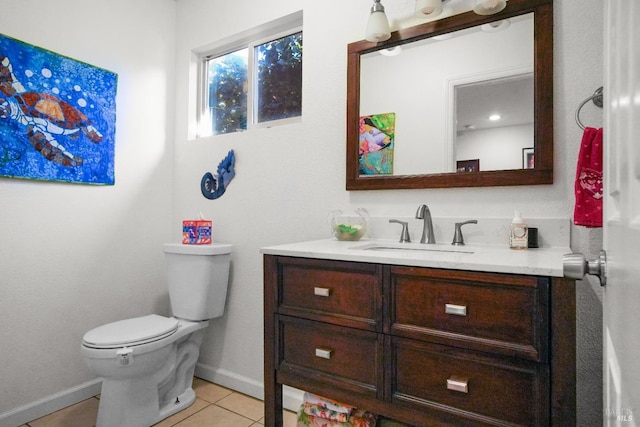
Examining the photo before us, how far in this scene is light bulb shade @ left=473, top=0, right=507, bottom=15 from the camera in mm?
1414

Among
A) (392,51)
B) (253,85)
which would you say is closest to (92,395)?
(253,85)

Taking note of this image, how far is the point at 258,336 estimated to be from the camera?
2135 mm

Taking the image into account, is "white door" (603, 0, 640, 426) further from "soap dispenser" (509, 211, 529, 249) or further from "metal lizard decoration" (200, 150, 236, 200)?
"metal lizard decoration" (200, 150, 236, 200)

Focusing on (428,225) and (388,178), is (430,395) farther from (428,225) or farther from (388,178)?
(388,178)

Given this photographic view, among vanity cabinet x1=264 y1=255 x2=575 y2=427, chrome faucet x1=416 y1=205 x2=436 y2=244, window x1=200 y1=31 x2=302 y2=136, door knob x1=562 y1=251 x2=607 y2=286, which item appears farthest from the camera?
window x1=200 y1=31 x2=302 y2=136

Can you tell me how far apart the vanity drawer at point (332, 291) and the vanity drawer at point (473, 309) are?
0.22ft

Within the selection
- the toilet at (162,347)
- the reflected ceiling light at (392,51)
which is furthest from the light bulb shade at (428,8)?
the toilet at (162,347)

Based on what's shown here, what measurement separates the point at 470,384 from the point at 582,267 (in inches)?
23.3

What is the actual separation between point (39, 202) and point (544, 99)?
241cm

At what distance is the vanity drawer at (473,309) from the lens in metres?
0.95

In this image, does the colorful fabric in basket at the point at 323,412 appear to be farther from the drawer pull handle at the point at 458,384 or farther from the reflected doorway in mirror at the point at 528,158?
the reflected doorway in mirror at the point at 528,158

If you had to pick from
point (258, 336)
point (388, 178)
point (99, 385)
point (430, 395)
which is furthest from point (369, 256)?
point (99, 385)

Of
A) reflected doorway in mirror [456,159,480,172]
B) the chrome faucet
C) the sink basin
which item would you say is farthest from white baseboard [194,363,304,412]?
reflected doorway in mirror [456,159,480,172]

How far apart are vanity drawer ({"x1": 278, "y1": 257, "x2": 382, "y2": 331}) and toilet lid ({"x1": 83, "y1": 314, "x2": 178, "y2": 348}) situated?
2.46 feet
